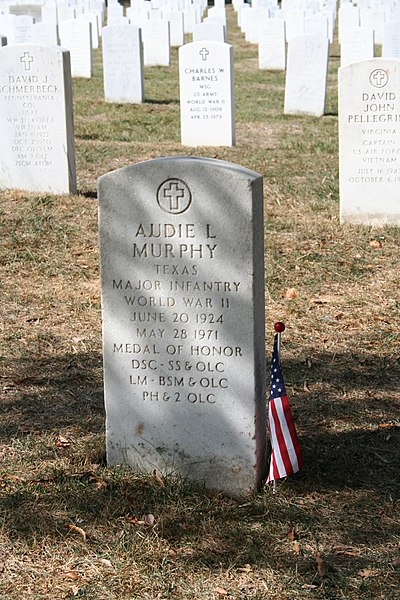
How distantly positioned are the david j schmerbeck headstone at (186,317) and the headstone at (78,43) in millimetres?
16655

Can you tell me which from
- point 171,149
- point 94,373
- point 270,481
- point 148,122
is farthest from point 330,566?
point 148,122

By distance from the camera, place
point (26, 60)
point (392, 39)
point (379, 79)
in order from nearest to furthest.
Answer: point (379, 79), point (26, 60), point (392, 39)

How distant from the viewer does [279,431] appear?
436 cm

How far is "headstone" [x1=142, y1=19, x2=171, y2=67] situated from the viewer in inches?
885

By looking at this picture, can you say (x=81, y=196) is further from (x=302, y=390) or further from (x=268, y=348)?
(x=302, y=390)

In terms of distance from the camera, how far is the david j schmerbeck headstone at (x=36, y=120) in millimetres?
9281

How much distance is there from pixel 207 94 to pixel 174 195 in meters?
8.80

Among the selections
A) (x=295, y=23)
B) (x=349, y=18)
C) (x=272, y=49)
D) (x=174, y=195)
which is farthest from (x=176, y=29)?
(x=174, y=195)

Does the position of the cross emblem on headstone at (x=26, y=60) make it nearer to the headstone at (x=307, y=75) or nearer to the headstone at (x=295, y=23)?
the headstone at (x=307, y=75)

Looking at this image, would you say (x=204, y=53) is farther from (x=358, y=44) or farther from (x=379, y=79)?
(x=358, y=44)

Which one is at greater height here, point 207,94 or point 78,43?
point 78,43

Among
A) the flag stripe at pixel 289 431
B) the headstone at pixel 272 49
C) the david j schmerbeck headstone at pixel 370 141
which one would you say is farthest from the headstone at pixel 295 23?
the flag stripe at pixel 289 431

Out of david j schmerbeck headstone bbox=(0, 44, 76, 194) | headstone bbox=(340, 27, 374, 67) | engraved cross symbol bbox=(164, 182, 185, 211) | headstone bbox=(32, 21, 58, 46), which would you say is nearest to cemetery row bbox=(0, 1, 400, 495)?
engraved cross symbol bbox=(164, 182, 185, 211)

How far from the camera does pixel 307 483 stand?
445cm
